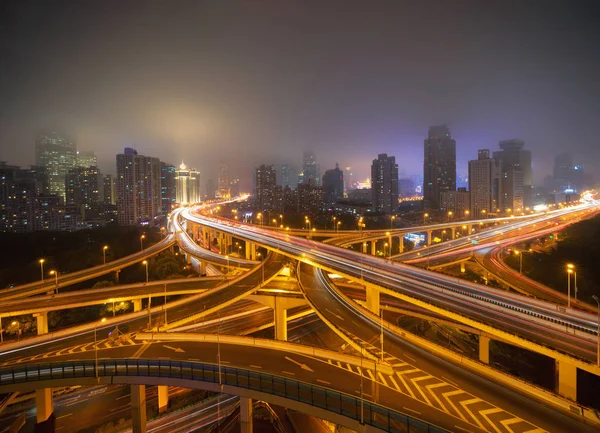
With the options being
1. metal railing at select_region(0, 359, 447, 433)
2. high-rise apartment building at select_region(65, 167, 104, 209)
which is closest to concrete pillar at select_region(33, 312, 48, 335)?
metal railing at select_region(0, 359, 447, 433)

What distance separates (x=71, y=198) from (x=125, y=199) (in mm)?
41527

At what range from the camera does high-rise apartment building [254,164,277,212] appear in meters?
164

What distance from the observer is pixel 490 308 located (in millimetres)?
23750

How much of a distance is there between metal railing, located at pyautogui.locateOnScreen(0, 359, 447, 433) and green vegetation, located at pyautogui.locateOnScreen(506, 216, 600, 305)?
3867 centimetres

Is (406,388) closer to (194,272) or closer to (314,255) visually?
(314,255)

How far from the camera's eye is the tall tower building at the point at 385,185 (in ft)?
527

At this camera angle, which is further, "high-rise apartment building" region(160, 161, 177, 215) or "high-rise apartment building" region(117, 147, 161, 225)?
"high-rise apartment building" region(160, 161, 177, 215)

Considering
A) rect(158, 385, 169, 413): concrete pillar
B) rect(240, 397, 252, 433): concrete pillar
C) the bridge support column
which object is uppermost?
the bridge support column

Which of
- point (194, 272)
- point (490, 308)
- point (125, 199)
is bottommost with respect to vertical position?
point (194, 272)

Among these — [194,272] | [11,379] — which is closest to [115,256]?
[194,272]

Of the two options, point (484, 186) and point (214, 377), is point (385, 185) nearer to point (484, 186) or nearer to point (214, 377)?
point (484, 186)

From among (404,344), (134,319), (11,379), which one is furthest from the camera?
(134,319)

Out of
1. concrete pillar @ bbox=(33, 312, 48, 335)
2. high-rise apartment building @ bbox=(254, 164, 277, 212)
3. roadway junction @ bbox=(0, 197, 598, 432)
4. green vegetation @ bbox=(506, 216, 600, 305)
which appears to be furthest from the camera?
high-rise apartment building @ bbox=(254, 164, 277, 212)

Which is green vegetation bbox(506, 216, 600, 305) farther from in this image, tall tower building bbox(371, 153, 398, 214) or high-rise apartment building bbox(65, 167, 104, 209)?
high-rise apartment building bbox(65, 167, 104, 209)
